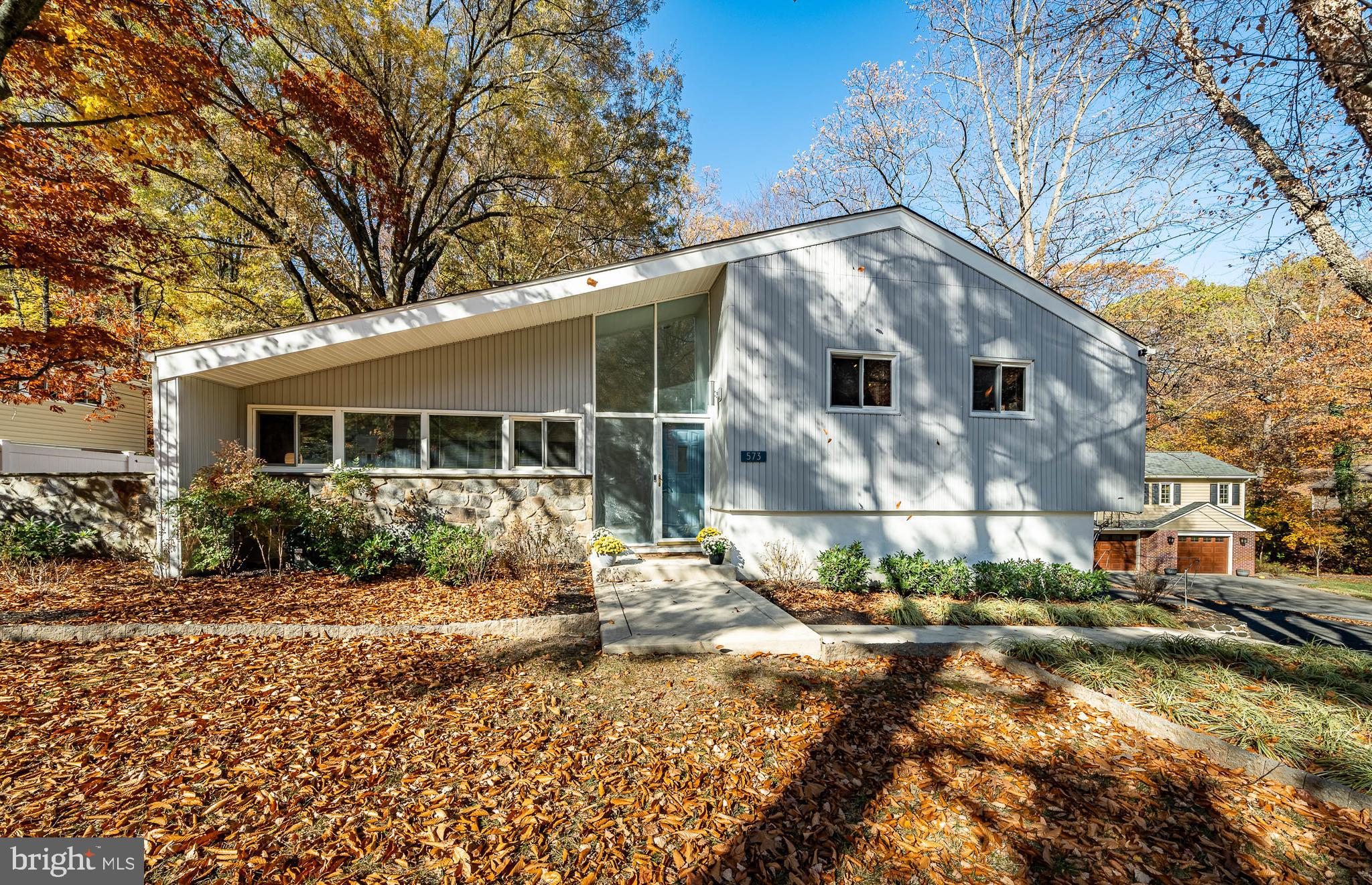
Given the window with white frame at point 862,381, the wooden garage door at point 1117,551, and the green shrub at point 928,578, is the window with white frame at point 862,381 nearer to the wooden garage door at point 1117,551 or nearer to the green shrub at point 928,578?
the green shrub at point 928,578

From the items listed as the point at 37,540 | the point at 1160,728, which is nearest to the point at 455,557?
the point at 37,540

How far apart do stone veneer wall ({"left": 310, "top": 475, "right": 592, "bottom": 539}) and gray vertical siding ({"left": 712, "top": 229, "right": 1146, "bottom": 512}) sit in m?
2.43

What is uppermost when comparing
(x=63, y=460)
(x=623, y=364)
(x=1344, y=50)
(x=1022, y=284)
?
(x=1344, y=50)

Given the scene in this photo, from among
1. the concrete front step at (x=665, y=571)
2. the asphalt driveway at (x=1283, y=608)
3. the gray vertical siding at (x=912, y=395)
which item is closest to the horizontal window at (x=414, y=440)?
the concrete front step at (x=665, y=571)

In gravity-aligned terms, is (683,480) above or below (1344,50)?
below

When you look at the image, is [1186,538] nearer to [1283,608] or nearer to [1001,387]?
[1283,608]

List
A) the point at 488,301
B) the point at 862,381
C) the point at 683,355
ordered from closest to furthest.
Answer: the point at 488,301 → the point at 862,381 → the point at 683,355

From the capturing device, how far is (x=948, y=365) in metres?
8.73

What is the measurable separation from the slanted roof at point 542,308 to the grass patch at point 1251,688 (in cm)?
608

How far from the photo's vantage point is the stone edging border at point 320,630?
4.43m

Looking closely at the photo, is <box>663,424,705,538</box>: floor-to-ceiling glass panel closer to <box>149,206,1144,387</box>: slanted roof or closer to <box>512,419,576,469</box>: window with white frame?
<box>512,419,576,469</box>: window with white frame

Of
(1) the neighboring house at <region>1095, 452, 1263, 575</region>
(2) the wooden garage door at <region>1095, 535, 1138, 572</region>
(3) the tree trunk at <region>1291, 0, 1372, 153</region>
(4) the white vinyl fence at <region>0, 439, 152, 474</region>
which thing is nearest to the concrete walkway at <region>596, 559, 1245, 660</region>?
(3) the tree trunk at <region>1291, 0, 1372, 153</region>

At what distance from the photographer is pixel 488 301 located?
7.35 metres

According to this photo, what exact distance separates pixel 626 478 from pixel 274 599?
4.81m
